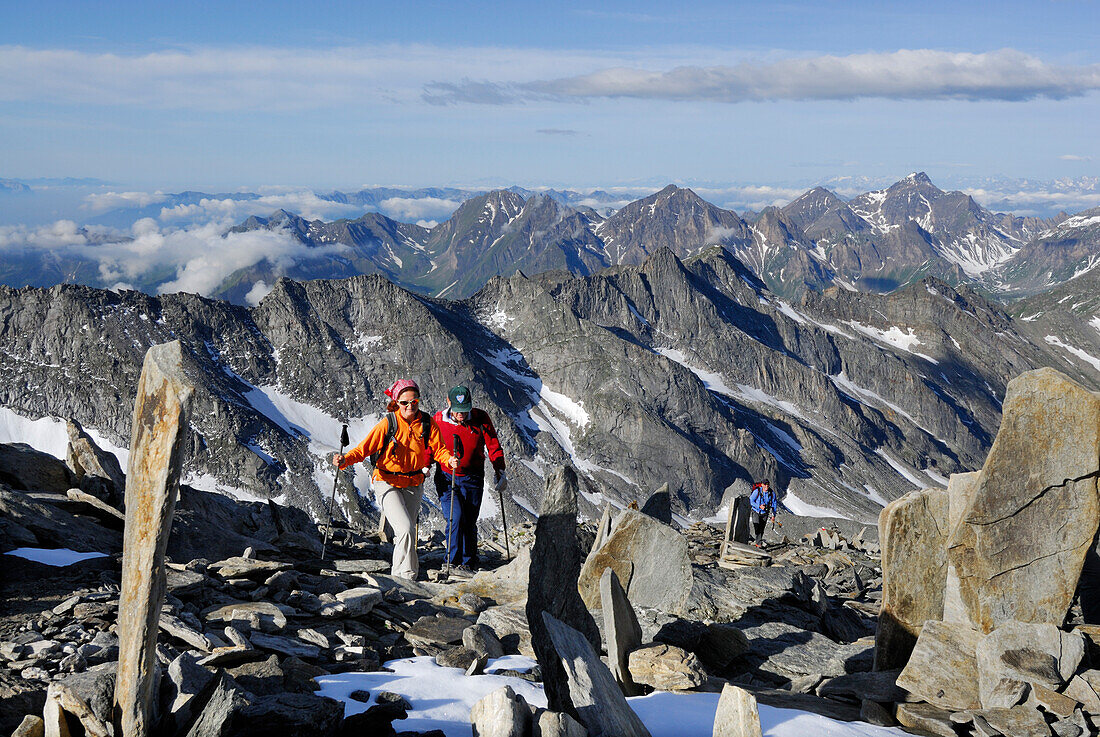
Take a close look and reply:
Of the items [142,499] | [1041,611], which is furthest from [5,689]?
[1041,611]

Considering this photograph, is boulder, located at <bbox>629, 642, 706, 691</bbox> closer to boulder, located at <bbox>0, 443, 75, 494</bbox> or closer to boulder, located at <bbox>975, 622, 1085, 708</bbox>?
boulder, located at <bbox>975, 622, 1085, 708</bbox>

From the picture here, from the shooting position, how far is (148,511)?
18.2 feet

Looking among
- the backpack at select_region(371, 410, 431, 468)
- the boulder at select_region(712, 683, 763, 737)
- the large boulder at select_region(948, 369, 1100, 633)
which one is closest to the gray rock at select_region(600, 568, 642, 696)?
the boulder at select_region(712, 683, 763, 737)

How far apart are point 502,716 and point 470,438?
901 centimetres

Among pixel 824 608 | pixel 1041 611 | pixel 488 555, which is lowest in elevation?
pixel 488 555

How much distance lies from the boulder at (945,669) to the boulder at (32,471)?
15119mm

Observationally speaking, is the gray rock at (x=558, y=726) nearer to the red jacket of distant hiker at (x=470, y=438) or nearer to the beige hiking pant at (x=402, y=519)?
the red jacket of distant hiker at (x=470, y=438)

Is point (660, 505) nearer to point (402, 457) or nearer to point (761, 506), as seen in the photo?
point (402, 457)

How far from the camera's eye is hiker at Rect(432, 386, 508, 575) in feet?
47.1

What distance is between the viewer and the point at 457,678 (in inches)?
308

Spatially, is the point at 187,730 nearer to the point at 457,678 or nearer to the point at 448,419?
the point at 457,678

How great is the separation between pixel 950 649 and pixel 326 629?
7.79 metres

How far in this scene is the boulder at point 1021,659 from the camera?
7902 mm

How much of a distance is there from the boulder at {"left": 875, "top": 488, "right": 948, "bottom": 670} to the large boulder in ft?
1.28
